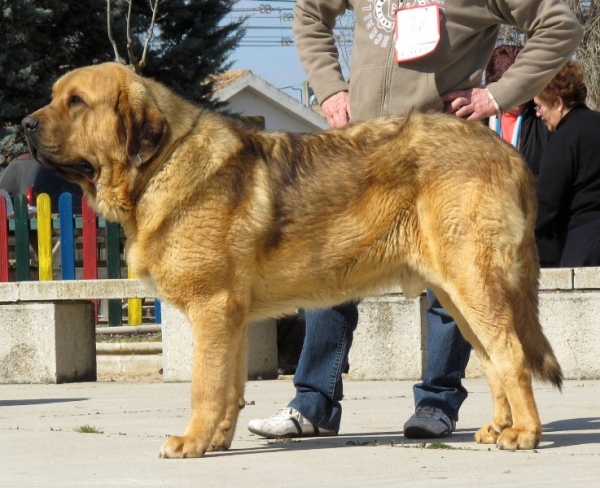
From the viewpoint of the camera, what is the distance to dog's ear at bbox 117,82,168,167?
5.10m

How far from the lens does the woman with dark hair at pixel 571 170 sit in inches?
331

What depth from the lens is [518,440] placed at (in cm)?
493

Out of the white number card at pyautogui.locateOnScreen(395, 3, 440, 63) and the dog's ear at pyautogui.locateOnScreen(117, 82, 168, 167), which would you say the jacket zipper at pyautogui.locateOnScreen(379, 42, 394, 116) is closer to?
the white number card at pyautogui.locateOnScreen(395, 3, 440, 63)

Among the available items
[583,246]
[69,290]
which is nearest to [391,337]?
[583,246]

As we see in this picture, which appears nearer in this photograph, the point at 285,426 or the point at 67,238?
the point at 285,426

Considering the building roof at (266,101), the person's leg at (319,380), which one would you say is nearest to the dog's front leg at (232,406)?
the person's leg at (319,380)

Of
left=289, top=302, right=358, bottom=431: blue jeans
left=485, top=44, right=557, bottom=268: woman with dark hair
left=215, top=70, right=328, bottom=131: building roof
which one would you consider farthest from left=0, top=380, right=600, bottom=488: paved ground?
left=215, top=70, right=328, bottom=131: building roof

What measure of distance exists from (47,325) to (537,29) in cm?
519

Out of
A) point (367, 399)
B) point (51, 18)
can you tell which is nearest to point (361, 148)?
point (367, 399)

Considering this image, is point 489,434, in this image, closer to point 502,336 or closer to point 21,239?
point 502,336

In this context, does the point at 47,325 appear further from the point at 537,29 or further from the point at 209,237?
the point at 537,29

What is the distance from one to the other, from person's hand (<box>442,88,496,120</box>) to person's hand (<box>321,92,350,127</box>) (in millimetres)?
616

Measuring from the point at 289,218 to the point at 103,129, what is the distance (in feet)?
3.08

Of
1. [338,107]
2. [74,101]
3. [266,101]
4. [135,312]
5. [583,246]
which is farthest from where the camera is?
[266,101]
